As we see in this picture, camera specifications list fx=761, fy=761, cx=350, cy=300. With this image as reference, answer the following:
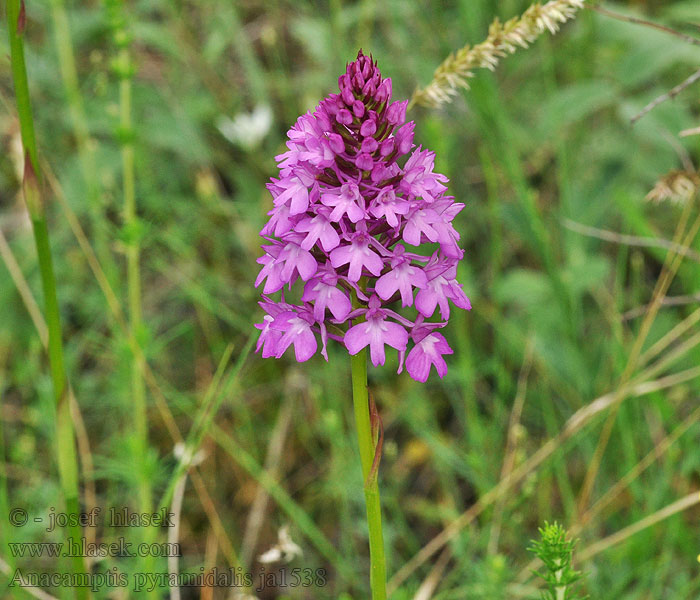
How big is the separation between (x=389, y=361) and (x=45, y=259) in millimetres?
1918

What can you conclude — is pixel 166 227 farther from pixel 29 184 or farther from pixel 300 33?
pixel 29 184

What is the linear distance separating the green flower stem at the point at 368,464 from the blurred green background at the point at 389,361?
622mm

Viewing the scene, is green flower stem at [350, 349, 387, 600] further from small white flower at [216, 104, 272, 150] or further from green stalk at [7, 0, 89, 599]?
small white flower at [216, 104, 272, 150]

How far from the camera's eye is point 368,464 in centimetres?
144

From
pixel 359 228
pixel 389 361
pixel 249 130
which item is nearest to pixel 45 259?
pixel 359 228

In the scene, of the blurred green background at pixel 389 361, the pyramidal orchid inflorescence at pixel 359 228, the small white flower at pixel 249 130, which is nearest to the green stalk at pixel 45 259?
the pyramidal orchid inflorescence at pixel 359 228

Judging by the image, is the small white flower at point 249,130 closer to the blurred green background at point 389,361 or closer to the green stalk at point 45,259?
the blurred green background at point 389,361

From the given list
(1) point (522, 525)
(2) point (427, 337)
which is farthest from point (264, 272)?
(1) point (522, 525)

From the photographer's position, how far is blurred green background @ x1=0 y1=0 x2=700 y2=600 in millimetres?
2678

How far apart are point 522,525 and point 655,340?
951 millimetres

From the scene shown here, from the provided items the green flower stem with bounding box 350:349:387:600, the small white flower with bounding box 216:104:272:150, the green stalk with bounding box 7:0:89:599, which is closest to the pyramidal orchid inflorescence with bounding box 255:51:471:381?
the green flower stem with bounding box 350:349:387:600

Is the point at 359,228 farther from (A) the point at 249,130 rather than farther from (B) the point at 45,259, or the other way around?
(A) the point at 249,130

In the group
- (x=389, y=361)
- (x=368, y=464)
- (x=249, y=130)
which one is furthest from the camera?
(x=249, y=130)

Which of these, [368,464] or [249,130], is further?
[249,130]
